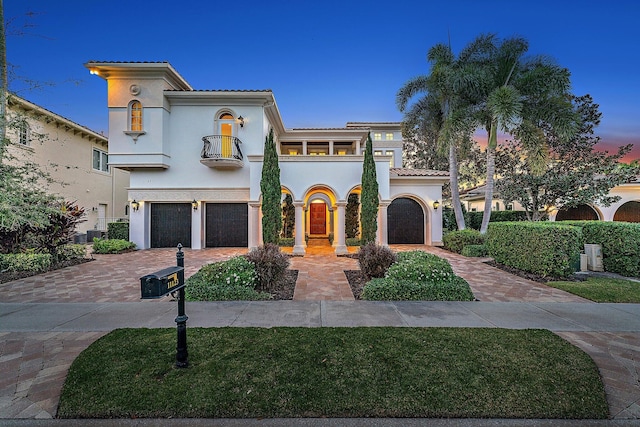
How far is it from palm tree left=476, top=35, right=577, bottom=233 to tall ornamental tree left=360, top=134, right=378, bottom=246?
5737 mm

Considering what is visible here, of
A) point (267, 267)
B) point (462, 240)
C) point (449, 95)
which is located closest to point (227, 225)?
point (267, 267)

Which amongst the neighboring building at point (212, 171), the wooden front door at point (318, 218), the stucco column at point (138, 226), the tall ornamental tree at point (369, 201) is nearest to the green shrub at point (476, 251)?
the neighboring building at point (212, 171)

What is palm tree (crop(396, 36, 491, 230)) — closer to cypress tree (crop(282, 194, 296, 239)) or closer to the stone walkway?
the stone walkway

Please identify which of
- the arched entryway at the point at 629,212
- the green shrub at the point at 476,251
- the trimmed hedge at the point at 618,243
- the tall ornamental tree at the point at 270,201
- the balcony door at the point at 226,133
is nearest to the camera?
the trimmed hedge at the point at 618,243

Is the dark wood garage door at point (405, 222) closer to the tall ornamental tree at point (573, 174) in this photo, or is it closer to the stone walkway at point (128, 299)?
the stone walkway at point (128, 299)

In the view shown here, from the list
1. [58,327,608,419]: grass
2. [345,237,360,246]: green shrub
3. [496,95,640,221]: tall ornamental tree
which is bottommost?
[58,327,608,419]: grass

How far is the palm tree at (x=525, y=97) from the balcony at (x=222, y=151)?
12.0m

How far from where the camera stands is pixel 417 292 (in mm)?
5484

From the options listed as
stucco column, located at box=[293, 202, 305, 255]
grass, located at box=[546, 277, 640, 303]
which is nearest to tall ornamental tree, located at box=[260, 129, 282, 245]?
stucco column, located at box=[293, 202, 305, 255]

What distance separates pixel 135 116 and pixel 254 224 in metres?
8.39

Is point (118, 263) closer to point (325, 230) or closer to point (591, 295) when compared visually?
point (325, 230)

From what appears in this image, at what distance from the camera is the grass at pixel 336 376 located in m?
2.30

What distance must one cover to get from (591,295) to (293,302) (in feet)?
20.9

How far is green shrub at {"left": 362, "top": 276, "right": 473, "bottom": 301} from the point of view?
5.42 m
